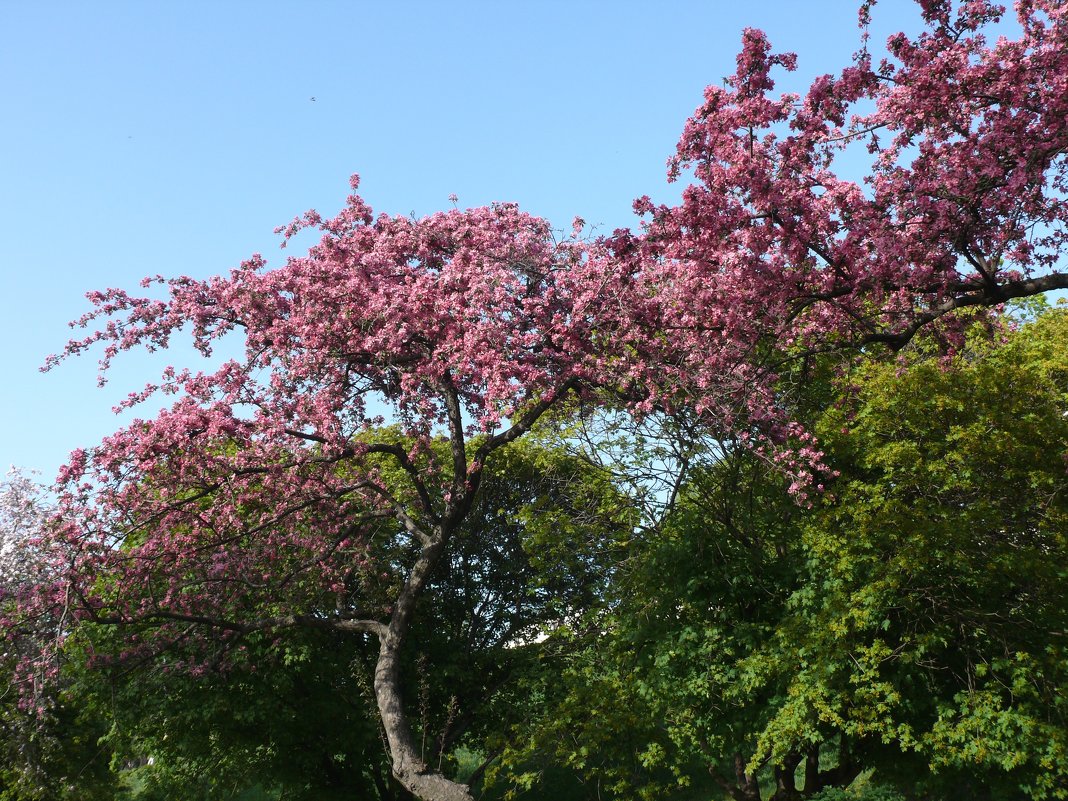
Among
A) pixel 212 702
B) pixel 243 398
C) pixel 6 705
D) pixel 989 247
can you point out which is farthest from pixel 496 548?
pixel 989 247

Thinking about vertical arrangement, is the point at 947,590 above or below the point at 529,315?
below

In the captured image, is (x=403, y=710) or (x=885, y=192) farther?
(x=403, y=710)

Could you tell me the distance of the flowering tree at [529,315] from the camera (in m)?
9.54

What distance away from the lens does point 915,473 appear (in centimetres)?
1425

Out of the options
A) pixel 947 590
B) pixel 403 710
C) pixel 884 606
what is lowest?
pixel 403 710

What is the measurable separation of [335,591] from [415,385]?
5090 millimetres

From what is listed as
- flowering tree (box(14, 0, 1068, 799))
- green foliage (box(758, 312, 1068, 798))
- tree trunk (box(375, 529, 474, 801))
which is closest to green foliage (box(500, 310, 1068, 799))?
green foliage (box(758, 312, 1068, 798))

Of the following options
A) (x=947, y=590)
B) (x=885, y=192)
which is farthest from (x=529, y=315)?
(x=947, y=590)

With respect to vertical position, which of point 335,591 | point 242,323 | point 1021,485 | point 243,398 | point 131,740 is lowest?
point 131,740

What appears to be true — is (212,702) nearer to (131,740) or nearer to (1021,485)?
(131,740)

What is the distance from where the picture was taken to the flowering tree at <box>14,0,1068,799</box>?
9.54 metres

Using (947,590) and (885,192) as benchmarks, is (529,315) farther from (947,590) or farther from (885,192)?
(947,590)

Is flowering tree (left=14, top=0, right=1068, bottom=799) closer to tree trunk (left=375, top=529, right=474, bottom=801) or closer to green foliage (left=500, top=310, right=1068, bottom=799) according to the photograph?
tree trunk (left=375, top=529, right=474, bottom=801)

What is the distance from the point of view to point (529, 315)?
1294cm
